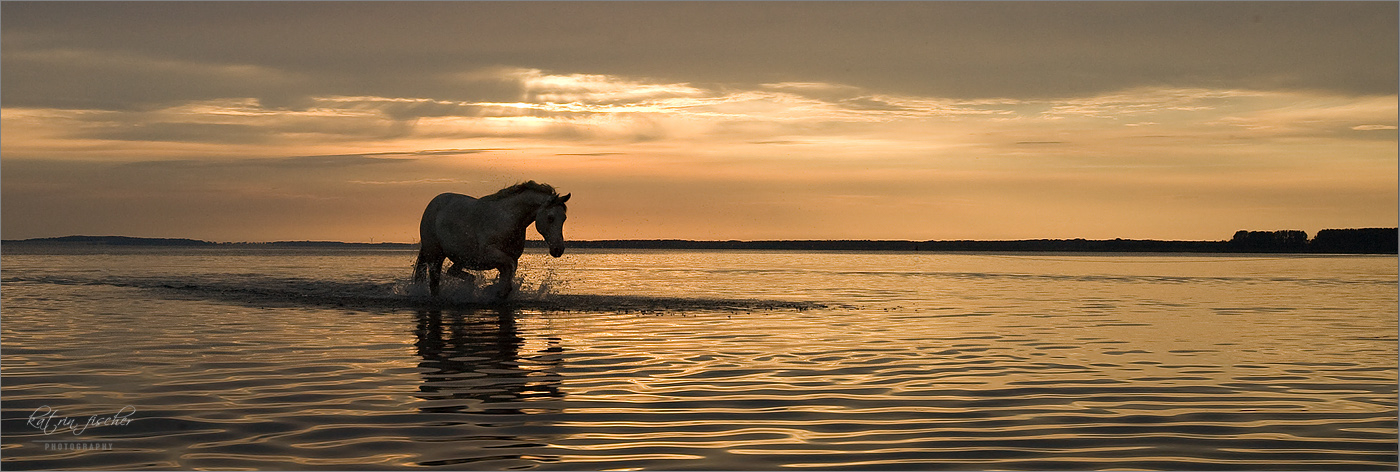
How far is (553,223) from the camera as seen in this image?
801 inches

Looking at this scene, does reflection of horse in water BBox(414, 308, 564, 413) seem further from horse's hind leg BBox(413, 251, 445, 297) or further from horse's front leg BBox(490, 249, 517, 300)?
horse's hind leg BBox(413, 251, 445, 297)

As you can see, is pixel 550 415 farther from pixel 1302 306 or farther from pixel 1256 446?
pixel 1302 306

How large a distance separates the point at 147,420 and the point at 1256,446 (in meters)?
7.59

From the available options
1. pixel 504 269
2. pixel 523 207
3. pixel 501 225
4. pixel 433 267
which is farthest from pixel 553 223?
pixel 433 267

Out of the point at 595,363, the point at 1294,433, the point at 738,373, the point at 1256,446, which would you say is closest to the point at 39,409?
the point at 595,363

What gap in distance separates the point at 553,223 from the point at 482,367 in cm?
947

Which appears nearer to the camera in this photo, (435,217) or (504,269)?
(504,269)

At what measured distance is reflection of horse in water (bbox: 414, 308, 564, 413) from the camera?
895cm

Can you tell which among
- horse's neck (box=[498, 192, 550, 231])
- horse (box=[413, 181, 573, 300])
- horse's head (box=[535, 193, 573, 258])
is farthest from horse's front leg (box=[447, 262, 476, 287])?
horse's head (box=[535, 193, 573, 258])

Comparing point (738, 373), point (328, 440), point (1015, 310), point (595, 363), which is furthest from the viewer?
point (1015, 310)

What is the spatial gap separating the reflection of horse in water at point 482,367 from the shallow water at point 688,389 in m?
0.06

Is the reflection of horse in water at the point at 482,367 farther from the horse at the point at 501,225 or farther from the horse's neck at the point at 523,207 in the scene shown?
the horse's neck at the point at 523,207

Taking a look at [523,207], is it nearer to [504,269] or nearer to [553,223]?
[553,223]

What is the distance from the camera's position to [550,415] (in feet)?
26.5
